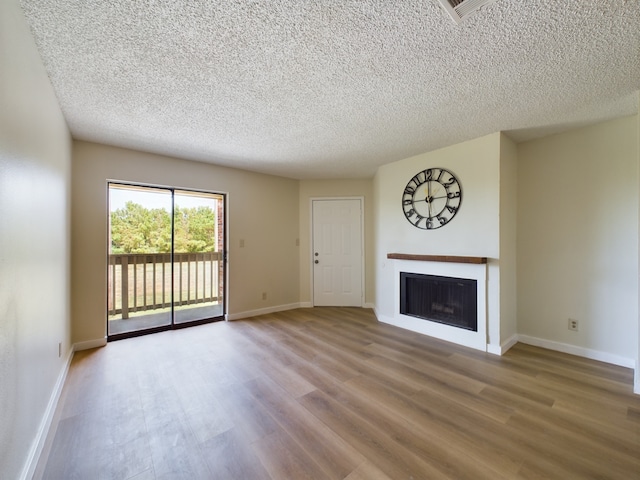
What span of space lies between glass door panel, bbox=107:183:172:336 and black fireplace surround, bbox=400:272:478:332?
348 centimetres

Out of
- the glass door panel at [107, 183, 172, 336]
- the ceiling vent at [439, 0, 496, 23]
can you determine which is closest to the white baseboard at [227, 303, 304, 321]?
the glass door panel at [107, 183, 172, 336]

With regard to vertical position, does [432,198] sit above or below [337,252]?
above

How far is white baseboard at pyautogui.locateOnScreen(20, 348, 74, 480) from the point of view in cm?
134

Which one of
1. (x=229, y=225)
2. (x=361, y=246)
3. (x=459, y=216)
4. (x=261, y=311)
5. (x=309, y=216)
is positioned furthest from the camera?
(x=309, y=216)

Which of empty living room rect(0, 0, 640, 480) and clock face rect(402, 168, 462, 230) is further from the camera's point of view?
clock face rect(402, 168, 462, 230)

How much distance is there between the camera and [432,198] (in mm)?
3418

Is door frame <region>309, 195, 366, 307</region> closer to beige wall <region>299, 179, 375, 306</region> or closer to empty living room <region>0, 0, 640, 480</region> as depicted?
beige wall <region>299, 179, 375, 306</region>

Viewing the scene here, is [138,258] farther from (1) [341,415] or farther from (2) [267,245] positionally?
(1) [341,415]

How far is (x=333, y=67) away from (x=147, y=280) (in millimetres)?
3866

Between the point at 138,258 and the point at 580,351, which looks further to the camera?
the point at 138,258

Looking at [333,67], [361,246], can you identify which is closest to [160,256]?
[361,246]

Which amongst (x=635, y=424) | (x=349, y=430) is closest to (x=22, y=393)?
(x=349, y=430)

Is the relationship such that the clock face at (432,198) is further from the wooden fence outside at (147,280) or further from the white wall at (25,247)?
the white wall at (25,247)

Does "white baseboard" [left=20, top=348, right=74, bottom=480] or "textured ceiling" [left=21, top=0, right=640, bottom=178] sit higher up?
"textured ceiling" [left=21, top=0, right=640, bottom=178]
